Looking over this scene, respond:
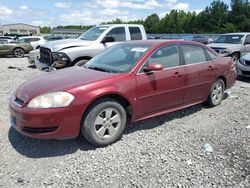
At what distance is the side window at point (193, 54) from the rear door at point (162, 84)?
0.77ft

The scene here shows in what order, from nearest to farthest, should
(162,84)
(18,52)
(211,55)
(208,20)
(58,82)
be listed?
(58,82)
(162,84)
(211,55)
(18,52)
(208,20)

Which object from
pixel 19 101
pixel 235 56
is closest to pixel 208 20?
Answer: pixel 235 56

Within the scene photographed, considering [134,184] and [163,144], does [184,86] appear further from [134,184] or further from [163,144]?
[134,184]

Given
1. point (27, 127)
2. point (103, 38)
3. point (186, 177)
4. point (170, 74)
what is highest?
point (103, 38)

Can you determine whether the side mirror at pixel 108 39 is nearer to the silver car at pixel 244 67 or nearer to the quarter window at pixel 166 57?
the quarter window at pixel 166 57

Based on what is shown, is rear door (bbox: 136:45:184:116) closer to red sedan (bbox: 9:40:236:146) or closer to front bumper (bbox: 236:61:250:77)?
red sedan (bbox: 9:40:236:146)

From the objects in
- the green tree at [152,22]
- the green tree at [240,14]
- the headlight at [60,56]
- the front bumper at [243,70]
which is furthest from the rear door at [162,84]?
the green tree at [152,22]

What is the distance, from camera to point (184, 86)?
193 inches

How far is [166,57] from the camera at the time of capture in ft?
15.6

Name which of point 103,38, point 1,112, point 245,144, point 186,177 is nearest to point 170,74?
point 245,144

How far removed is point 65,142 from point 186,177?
1.89m

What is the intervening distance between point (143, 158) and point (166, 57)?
1962mm

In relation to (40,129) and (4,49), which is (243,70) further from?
(4,49)

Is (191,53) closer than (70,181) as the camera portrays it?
No
